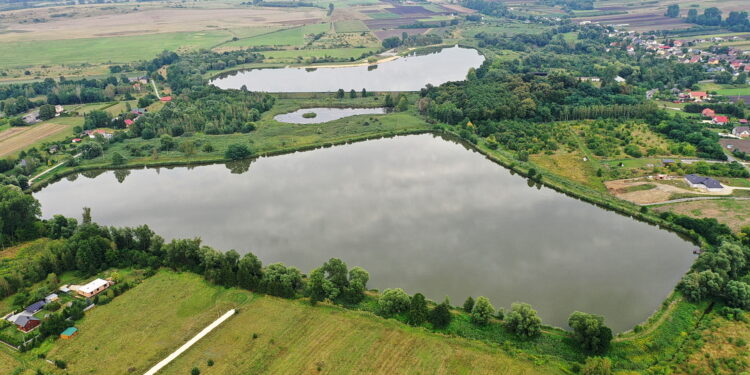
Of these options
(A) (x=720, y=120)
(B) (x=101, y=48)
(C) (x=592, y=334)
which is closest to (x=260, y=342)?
(C) (x=592, y=334)

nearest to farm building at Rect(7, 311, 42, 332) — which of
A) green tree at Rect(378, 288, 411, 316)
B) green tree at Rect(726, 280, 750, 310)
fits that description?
green tree at Rect(378, 288, 411, 316)

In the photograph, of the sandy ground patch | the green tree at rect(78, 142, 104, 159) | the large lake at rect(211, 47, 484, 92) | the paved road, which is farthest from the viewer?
the large lake at rect(211, 47, 484, 92)

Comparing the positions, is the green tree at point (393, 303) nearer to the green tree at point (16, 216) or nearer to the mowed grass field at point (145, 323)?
the mowed grass field at point (145, 323)

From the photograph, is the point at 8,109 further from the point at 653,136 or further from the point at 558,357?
the point at 653,136

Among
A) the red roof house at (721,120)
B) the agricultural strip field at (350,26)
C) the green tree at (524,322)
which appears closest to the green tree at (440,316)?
the green tree at (524,322)

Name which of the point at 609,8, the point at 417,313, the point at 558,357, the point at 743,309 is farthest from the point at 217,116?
the point at 609,8

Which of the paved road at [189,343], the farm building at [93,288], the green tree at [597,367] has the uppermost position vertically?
the green tree at [597,367]

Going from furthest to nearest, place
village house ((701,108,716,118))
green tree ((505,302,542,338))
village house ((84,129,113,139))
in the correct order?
village house ((701,108,716,118)) → village house ((84,129,113,139)) → green tree ((505,302,542,338))

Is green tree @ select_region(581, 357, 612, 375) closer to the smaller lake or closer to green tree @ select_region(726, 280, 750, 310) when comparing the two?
green tree @ select_region(726, 280, 750, 310)
